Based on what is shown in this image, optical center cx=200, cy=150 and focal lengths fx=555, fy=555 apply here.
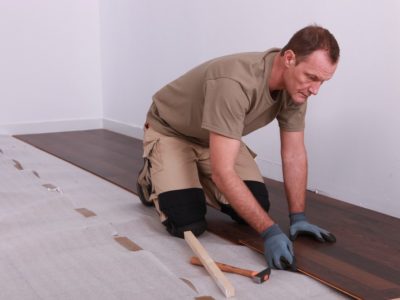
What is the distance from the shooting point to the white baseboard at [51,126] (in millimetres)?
4855

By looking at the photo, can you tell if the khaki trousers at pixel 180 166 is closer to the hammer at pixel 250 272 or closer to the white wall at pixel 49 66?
the hammer at pixel 250 272

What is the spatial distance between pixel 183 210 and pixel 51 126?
122 inches

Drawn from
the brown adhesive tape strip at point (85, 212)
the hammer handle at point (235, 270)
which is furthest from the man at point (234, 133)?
the brown adhesive tape strip at point (85, 212)

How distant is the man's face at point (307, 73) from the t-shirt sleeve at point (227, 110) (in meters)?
0.17

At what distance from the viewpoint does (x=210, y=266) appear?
1825 mm

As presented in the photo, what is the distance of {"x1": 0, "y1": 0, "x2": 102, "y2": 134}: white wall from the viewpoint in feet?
15.7

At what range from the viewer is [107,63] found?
5.14 metres

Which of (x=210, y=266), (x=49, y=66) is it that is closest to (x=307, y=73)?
(x=210, y=266)

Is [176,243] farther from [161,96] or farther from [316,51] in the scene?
[316,51]

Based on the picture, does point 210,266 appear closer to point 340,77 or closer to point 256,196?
point 256,196

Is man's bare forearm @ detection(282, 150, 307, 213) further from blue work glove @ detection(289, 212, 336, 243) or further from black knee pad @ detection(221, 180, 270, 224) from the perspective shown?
black knee pad @ detection(221, 180, 270, 224)

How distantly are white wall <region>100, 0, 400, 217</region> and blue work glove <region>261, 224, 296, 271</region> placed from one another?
3.17ft

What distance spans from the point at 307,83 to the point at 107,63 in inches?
139

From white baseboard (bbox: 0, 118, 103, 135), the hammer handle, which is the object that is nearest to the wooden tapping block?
the hammer handle
